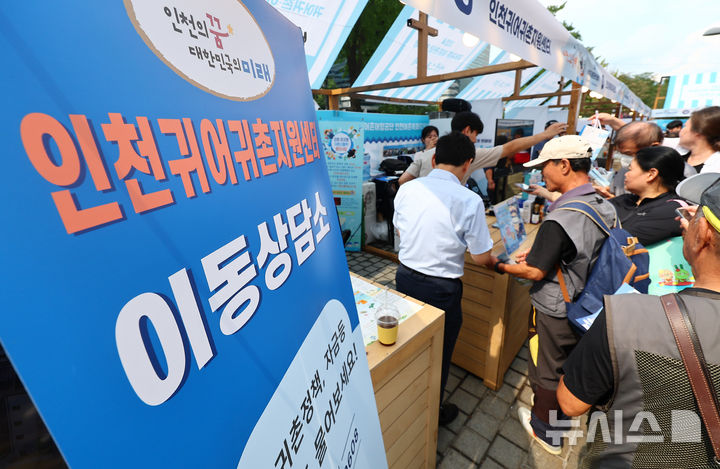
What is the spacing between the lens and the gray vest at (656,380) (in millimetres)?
852

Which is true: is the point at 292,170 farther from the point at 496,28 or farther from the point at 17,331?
the point at 496,28

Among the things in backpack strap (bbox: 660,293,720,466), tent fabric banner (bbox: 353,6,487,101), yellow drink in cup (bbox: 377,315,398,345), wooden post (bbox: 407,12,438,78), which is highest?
tent fabric banner (bbox: 353,6,487,101)

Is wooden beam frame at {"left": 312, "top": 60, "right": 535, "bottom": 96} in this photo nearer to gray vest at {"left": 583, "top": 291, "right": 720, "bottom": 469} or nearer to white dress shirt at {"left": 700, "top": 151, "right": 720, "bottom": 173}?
white dress shirt at {"left": 700, "top": 151, "right": 720, "bottom": 173}

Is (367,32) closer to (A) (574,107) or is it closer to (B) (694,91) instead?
(A) (574,107)

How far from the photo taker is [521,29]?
202cm

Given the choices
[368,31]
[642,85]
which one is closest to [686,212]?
[368,31]

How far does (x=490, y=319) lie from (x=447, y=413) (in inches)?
30.7

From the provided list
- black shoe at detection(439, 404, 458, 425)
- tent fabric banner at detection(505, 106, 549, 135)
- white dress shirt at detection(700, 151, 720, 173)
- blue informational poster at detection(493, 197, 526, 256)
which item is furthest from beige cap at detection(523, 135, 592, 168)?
tent fabric banner at detection(505, 106, 549, 135)

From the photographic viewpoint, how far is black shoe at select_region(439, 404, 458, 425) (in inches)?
92.7

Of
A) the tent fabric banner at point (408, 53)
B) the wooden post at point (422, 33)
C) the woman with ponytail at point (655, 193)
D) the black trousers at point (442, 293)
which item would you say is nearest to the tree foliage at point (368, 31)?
the tent fabric banner at point (408, 53)

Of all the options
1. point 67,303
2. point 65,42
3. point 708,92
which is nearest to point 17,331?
point 67,303

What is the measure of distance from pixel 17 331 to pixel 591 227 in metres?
2.00

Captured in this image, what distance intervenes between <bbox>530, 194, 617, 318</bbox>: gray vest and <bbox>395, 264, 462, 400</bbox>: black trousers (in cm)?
48

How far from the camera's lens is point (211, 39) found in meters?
0.53
